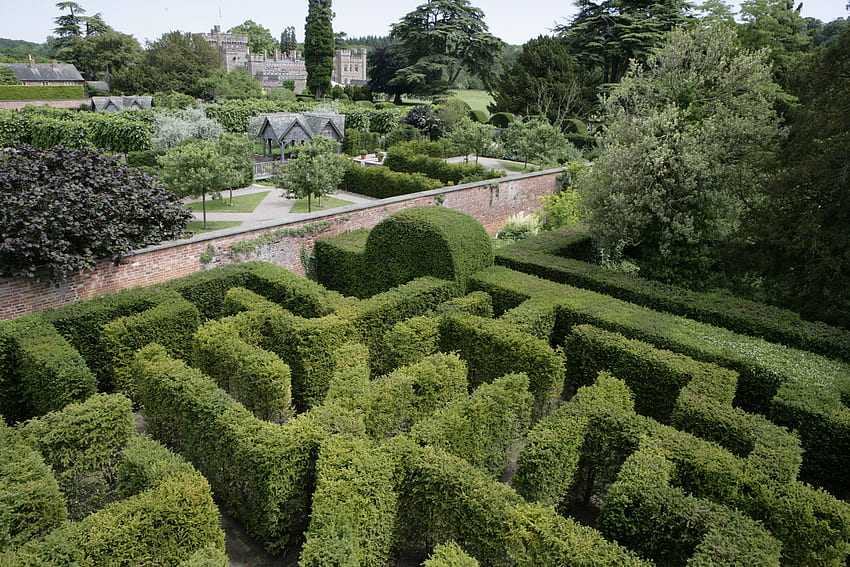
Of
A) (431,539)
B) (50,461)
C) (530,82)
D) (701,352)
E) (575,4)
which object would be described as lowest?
(431,539)

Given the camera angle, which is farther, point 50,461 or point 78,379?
point 78,379

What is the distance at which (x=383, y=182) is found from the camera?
82.2 feet

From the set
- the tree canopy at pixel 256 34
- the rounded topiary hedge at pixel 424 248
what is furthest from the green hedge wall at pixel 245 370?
the tree canopy at pixel 256 34

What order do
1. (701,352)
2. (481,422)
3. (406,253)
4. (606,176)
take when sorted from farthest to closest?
1. (606,176)
2. (406,253)
3. (701,352)
4. (481,422)

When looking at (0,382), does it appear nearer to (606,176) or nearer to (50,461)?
→ (50,461)

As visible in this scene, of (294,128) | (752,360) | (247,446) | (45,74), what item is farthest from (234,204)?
(45,74)

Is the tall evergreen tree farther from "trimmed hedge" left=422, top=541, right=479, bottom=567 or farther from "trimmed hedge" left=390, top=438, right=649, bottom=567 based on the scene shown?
"trimmed hedge" left=422, top=541, right=479, bottom=567

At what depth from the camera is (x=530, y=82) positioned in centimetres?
4319

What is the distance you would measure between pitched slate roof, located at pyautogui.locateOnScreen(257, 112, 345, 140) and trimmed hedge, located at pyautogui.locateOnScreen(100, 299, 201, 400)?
22.9 metres

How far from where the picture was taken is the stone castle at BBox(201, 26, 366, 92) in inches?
3885

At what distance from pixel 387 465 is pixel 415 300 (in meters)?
4.98

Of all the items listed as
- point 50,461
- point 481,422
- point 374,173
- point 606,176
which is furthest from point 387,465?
point 374,173

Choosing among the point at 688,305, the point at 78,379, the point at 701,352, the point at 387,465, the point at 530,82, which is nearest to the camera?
the point at 387,465

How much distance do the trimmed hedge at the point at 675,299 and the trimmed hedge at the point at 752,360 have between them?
0.46 m
